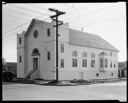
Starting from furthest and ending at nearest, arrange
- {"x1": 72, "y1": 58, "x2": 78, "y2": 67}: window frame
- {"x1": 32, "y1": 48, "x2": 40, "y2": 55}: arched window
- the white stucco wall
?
{"x1": 32, "y1": 48, "x2": 40, "y2": 55}: arched window < {"x1": 72, "y1": 58, "x2": 78, "y2": 67}: window frame < the white stucco wall

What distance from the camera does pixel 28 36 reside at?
1268 inches

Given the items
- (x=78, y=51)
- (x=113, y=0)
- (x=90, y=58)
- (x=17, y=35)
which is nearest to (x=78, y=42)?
(x=78, y=51)

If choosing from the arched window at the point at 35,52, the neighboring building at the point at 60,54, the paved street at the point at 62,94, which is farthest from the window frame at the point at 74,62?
the paved street at the point at 62,94

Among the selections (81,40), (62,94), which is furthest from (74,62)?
(62,94)

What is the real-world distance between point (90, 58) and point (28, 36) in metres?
11.1

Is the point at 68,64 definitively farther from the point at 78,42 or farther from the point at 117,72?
the point at 117,72

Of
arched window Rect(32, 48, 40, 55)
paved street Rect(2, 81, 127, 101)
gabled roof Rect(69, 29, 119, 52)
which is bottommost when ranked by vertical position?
paved street Rect(2, 81, 127, 101)

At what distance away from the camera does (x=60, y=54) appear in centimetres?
2747

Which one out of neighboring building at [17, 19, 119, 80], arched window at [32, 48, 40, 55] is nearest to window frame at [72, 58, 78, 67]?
neighboring building at [17, 19, 119, 80]

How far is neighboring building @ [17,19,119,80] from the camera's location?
27547 mm

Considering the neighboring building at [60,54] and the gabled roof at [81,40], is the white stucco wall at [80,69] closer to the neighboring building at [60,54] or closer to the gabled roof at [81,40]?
the neighboring building at [60,54]

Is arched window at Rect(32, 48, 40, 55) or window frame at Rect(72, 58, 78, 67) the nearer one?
window frame at Rect(72, 58, 78, 67)

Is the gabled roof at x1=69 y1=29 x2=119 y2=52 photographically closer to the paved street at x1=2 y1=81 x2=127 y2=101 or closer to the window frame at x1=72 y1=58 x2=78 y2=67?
the window frame at x1=72 y1=58 x2=78 y2=67

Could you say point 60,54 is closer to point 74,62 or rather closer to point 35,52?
point 74,62
